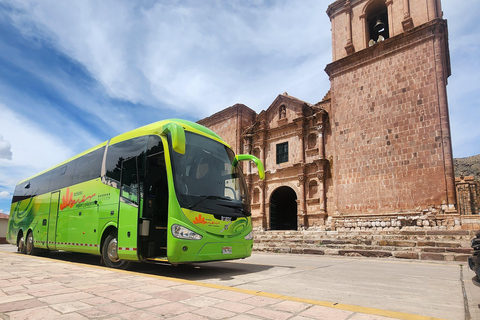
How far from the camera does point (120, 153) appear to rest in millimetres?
7180

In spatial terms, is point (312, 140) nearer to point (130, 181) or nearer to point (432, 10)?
point (432, 10)

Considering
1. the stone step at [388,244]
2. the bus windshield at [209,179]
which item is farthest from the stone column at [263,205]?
the bus windshield at [209,179]

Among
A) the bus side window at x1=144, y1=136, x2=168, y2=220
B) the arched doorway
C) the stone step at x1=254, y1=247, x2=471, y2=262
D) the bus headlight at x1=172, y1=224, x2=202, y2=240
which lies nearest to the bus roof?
the bus side window at x1=144, y1=136, x2=168, y2=220

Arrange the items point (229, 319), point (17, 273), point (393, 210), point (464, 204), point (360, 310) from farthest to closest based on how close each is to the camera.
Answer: point (464, 204) < point (393, 210) < point (17, 273) < point (360, 310) < point (229, 319)

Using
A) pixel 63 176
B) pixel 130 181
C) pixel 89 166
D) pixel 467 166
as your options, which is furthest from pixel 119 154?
pixel 467 166

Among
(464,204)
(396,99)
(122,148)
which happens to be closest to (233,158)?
(122,148)

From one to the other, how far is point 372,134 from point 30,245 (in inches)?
605

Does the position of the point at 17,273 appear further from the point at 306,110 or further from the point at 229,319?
the point at 306,110

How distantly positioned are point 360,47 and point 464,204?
14341 millimetres

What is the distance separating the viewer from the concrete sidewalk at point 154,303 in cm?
295

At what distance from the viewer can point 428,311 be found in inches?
130

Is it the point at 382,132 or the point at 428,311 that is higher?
the point at 382,132

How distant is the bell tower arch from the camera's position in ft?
43.7

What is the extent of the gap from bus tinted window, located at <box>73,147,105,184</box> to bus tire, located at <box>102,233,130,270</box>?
1683mm
